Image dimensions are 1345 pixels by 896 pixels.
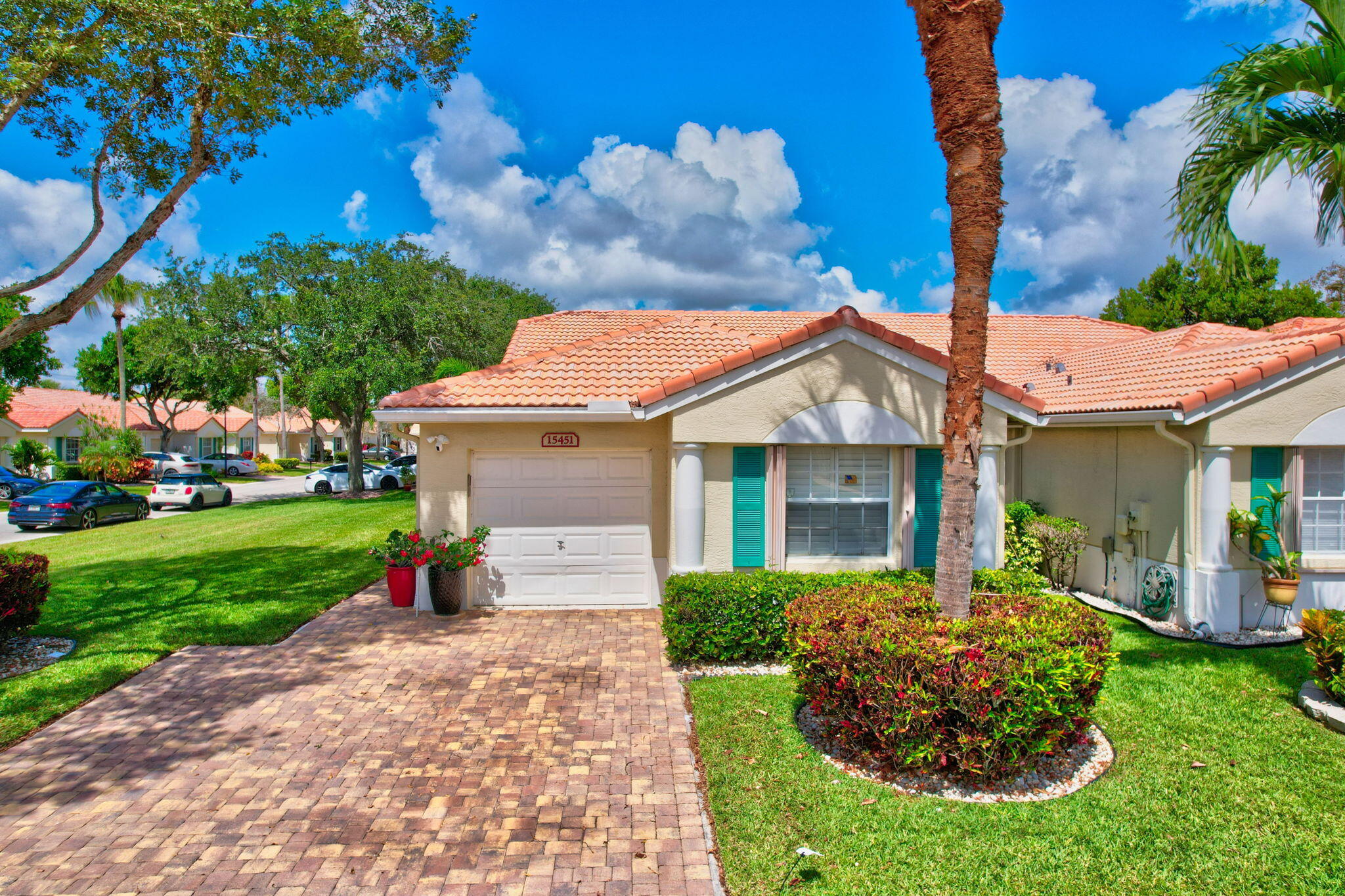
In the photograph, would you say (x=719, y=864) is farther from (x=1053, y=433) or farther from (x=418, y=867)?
(x=1053, y=433)

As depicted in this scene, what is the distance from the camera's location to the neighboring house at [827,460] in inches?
343

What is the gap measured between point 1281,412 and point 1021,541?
3.70 metres

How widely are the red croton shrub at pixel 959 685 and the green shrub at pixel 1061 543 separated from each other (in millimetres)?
5477

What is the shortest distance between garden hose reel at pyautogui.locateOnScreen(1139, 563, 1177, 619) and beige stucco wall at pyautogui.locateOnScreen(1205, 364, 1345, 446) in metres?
1.90

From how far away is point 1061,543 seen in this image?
1070 cm

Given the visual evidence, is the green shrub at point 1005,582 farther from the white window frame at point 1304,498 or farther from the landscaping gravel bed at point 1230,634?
the white window frame at point 1304,498

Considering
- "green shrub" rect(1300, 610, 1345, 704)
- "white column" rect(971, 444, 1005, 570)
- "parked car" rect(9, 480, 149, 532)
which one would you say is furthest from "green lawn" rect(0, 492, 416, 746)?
"green shrub" rect(1300, 610, 1345, 704)

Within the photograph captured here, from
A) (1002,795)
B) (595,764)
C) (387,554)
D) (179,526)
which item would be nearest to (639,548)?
(387,554)

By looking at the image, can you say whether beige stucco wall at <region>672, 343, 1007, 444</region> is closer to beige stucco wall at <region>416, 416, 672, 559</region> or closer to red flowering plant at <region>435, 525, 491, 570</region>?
beige stucco wall at <region>416, 416, 672, 559</region>

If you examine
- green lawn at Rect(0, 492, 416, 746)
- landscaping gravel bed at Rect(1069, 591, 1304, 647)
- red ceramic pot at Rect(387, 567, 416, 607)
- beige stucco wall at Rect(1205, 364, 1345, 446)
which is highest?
beige stucco wall at Rect(1205, 364, 1345, 446)

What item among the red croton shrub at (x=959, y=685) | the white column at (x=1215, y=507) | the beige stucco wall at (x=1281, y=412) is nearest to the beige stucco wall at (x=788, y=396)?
the white column at (x=1215, y=507)

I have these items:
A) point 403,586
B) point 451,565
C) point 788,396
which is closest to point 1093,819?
point 788,396

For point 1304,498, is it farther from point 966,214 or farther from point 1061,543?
point 966,214

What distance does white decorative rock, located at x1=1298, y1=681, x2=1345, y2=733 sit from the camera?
235 inches
